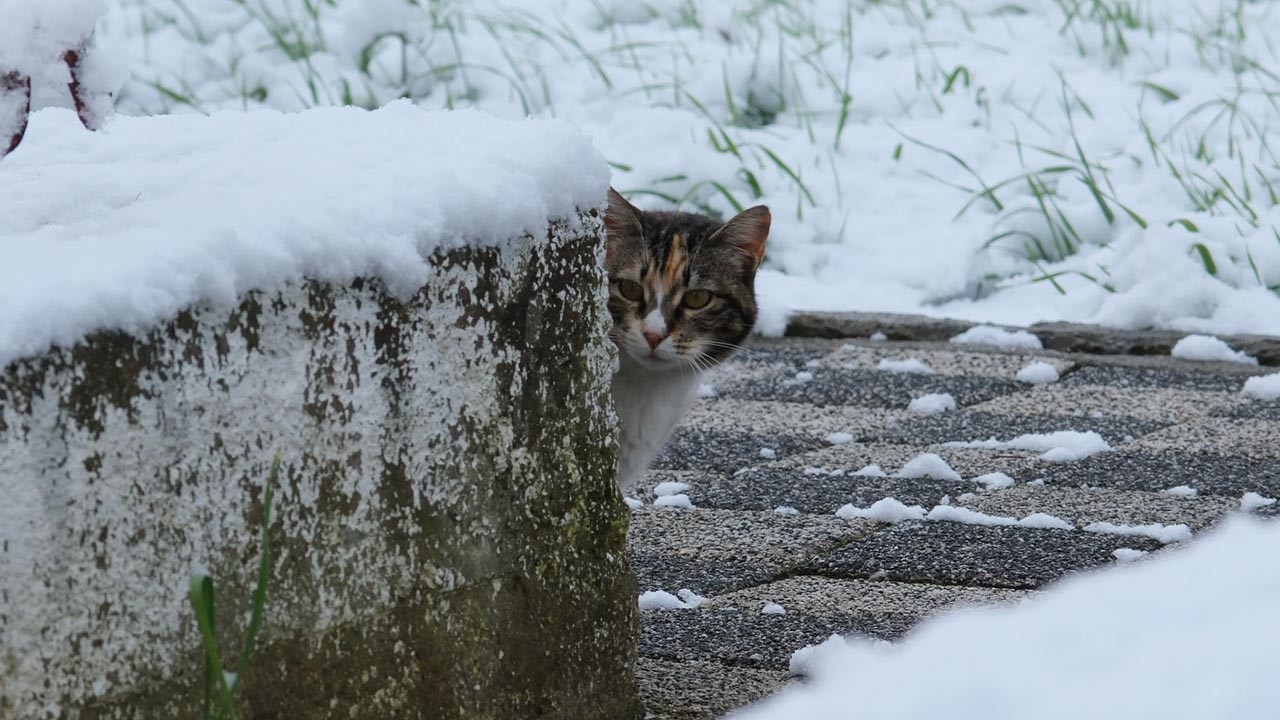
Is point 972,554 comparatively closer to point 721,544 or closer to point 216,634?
point 721,544

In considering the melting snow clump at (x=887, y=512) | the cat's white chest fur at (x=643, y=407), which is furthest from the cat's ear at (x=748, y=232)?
the melting snow clump at (x=887, y=512)

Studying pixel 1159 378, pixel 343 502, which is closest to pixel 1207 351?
pixel 1159 378

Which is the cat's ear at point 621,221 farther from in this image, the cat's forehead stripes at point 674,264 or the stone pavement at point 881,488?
the stone pavement at point 881,488

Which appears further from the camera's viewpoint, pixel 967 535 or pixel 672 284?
pixel 672 284

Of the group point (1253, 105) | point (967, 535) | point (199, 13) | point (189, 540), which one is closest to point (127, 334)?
point (189, 540)

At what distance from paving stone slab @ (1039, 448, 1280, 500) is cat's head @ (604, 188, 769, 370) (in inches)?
27.5

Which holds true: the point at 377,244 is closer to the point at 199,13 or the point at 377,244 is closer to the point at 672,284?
the point at 672,284

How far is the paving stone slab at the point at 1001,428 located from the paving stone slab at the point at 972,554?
77cm

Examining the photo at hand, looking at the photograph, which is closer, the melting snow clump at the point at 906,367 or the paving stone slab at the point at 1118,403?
the paving stone slab at the point at 1118,403

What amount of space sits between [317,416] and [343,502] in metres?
0.09

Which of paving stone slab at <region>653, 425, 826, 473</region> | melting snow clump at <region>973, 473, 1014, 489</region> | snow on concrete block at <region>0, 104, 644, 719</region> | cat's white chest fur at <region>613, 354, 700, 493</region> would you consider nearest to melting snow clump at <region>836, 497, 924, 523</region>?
melting snow clump at <region>973, 473, 1014, 489</region>

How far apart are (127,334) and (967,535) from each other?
1722 mm

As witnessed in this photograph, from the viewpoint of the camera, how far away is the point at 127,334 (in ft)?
3.91

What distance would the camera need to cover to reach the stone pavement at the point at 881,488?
2.16 meters
